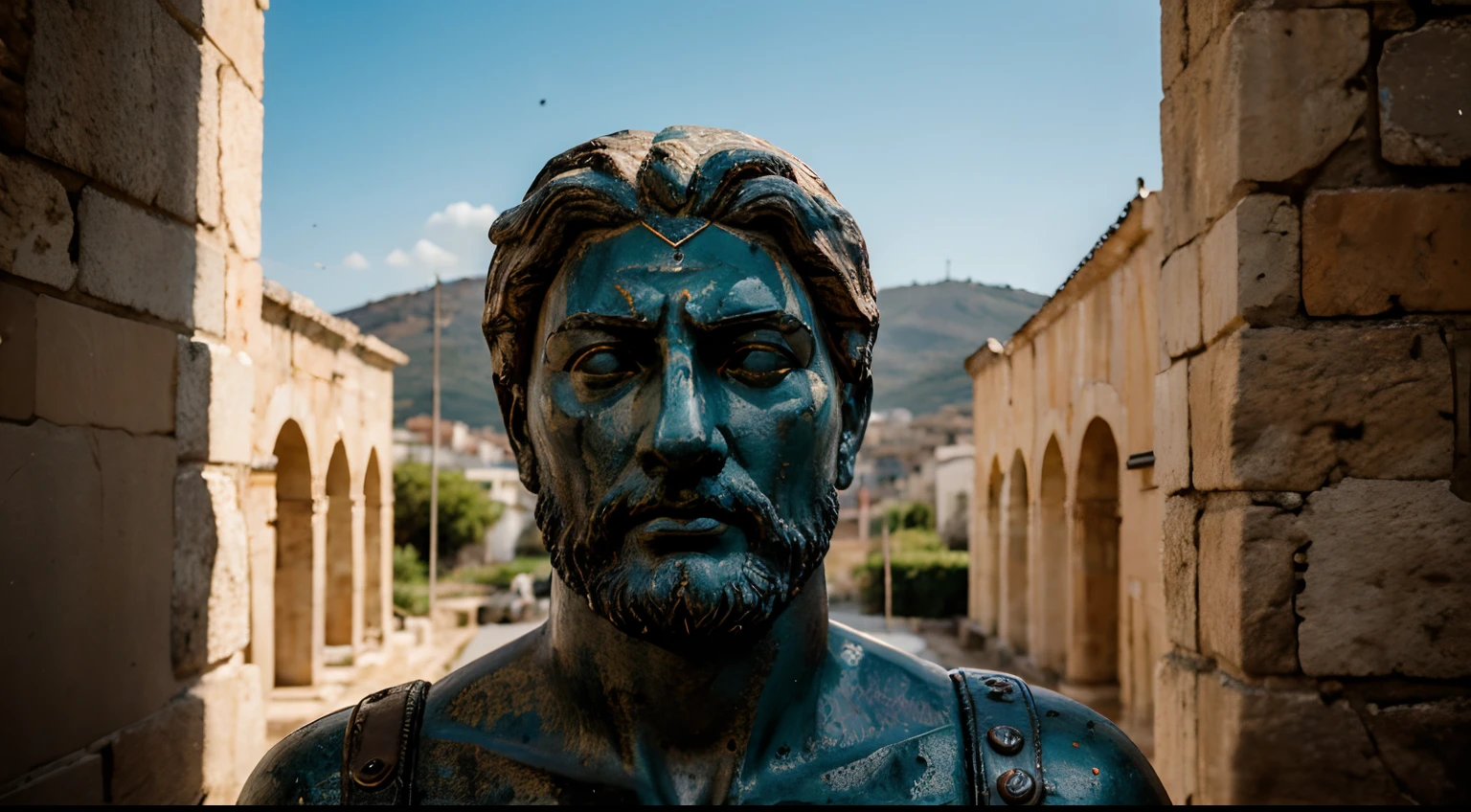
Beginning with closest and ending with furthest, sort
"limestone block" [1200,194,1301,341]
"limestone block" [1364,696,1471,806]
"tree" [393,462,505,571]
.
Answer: "limestone block" [1364,696,1471,806] → "limestone block" [1200,194,1301,341] → "tree" [393,462,505,571]

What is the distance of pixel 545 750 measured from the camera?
157 centimetres

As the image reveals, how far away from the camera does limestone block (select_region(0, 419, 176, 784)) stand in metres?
2.26

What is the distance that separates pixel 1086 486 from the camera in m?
9.59

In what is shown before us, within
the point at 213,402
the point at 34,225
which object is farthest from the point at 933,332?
the point at 34,225

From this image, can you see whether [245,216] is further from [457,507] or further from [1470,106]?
[457,507]

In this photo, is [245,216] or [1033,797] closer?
[1033,797]

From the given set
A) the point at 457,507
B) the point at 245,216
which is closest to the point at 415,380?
the point at 457,507

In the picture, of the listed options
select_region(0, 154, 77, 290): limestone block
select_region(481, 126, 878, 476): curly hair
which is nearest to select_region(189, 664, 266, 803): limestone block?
select_region(0, 154, 77, 290): limestone block

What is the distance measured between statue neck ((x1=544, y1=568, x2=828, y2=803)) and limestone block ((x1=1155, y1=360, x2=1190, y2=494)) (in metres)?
1.95

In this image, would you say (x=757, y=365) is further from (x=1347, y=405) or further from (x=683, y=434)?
(x=1347, y=405)

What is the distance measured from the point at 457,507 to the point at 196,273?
24132 mm

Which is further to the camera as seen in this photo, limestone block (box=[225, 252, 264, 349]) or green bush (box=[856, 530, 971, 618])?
green bush (box=[856, 530, 971, 618])

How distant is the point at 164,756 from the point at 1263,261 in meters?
3.23

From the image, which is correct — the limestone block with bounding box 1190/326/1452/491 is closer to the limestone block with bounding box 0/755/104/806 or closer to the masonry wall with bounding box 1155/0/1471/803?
the masonry wall with bounding box 1155/0/1471/803
